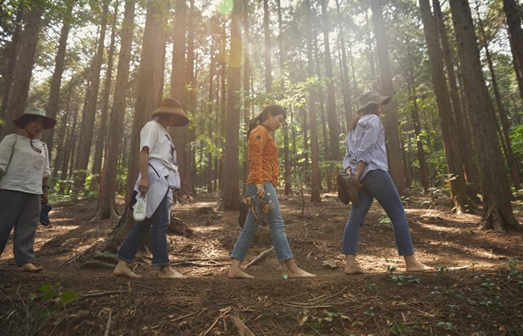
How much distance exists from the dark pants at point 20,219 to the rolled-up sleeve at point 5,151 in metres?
0.31

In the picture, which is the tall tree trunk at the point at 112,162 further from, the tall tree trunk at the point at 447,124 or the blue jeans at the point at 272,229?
the tall tree trunk at the point at 447,124

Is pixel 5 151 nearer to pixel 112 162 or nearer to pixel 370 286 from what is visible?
pixel 370 286

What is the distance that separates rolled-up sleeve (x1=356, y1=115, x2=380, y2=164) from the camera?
354 cm

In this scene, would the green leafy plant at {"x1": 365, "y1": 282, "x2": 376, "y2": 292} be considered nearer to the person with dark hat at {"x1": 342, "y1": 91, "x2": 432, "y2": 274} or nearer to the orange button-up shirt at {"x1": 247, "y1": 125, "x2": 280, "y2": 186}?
the person with dark hat at {"x1": 342, "y1": 91, "x2": 432, "y2": 274}

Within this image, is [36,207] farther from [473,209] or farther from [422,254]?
[473,209]

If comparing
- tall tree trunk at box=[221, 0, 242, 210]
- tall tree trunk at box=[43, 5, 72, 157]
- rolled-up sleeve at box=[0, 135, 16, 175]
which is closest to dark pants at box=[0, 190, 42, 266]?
rolled-up sleeve at box=[0, 135, 16, 175]

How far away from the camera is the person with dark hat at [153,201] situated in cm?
338

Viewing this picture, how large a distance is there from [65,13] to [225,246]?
6.84 m

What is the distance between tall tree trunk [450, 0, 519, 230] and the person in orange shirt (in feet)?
18.6

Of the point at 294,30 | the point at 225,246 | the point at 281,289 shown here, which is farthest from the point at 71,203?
the point at 294,30

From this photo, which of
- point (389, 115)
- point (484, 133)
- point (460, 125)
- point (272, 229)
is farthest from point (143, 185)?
point (460, 125)

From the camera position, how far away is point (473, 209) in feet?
30.5

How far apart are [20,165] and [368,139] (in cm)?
434

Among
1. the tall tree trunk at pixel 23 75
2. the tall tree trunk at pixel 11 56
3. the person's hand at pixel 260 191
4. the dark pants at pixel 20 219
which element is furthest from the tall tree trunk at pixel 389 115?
the tall tree trunk at pixel 11 56
